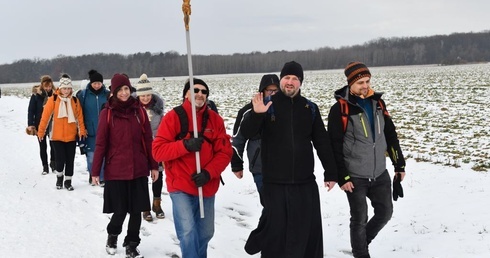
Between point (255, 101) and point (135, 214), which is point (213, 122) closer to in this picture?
point (255, 101)

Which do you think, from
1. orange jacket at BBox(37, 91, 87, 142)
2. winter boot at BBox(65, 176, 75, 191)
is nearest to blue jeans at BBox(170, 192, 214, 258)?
orange jacket at BBox(37, 91, 87, 142)

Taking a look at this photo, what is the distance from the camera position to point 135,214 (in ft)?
15.5

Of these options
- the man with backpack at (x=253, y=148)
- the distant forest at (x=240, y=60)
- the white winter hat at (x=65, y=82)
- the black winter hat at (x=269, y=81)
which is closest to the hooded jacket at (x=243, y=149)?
the man with backpack at (x=253, y=148)

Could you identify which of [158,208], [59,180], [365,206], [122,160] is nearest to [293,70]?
[365,206]

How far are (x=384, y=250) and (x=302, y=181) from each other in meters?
1.89

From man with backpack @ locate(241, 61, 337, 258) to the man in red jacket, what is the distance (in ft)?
1.40

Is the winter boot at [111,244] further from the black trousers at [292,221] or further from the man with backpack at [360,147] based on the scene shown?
the man with backpack at [360,147]

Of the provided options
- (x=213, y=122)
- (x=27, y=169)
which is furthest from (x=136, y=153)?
(x=27, y=169)

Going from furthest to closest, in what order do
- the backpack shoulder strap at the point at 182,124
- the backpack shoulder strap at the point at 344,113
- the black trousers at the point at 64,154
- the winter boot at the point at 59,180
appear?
the winter boot at the point at 59,180 → the black trousers at the point at 64,154 → the backpack shoulder strap at the point at 344,113 → the backpack shoulder strap at the point at 182,124

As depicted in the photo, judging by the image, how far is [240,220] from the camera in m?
6.43

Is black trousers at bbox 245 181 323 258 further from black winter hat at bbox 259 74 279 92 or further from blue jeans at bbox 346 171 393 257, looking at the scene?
black winter hat at bbox 259 74 279 92

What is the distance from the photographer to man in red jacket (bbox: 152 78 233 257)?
396 centimetres

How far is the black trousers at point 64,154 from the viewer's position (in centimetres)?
744

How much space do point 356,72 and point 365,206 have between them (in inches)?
55.3
